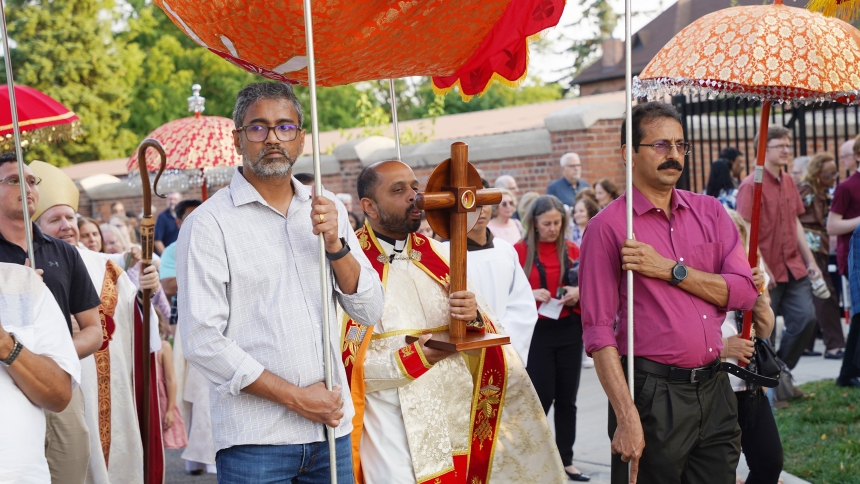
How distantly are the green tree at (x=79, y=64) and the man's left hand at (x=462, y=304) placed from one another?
94.8ft

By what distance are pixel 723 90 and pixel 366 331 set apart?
1.92 metres

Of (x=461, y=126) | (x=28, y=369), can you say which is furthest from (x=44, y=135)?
(x=461, y=126)

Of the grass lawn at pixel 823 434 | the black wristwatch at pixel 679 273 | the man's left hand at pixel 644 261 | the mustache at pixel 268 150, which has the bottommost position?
the grass lawn at pixel 823 434

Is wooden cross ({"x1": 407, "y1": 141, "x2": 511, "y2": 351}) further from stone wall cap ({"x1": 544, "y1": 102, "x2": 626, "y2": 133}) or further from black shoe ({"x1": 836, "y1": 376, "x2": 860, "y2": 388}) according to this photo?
stone wall cap ({"x1": 544, "y1": 102, "x2": 626, "y2": 133})

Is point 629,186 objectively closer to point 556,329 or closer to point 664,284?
point 664,284

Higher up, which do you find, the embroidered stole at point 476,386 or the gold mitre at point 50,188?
the gold mitre at point 50,188

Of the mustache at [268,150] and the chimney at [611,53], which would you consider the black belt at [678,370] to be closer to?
the mustache at [268,150]

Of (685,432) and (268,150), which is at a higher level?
(268,150)

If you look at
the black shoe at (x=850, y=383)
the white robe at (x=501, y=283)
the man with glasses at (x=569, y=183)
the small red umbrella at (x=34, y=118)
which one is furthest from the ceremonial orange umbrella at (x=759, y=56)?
the man with glasses at (x=569, y=183)

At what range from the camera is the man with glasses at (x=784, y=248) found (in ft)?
26.0

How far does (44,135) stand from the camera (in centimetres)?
568

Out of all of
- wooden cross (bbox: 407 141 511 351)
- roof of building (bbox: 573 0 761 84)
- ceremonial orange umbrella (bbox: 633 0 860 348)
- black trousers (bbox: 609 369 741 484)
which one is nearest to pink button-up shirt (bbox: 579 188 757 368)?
black trousers (bbox: 609 369 741 484)

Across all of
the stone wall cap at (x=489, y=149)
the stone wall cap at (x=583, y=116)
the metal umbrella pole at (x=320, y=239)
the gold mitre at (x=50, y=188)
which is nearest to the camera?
the metal umbrella pole at (x=320, y=239)

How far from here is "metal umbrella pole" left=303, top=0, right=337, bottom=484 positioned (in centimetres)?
304
